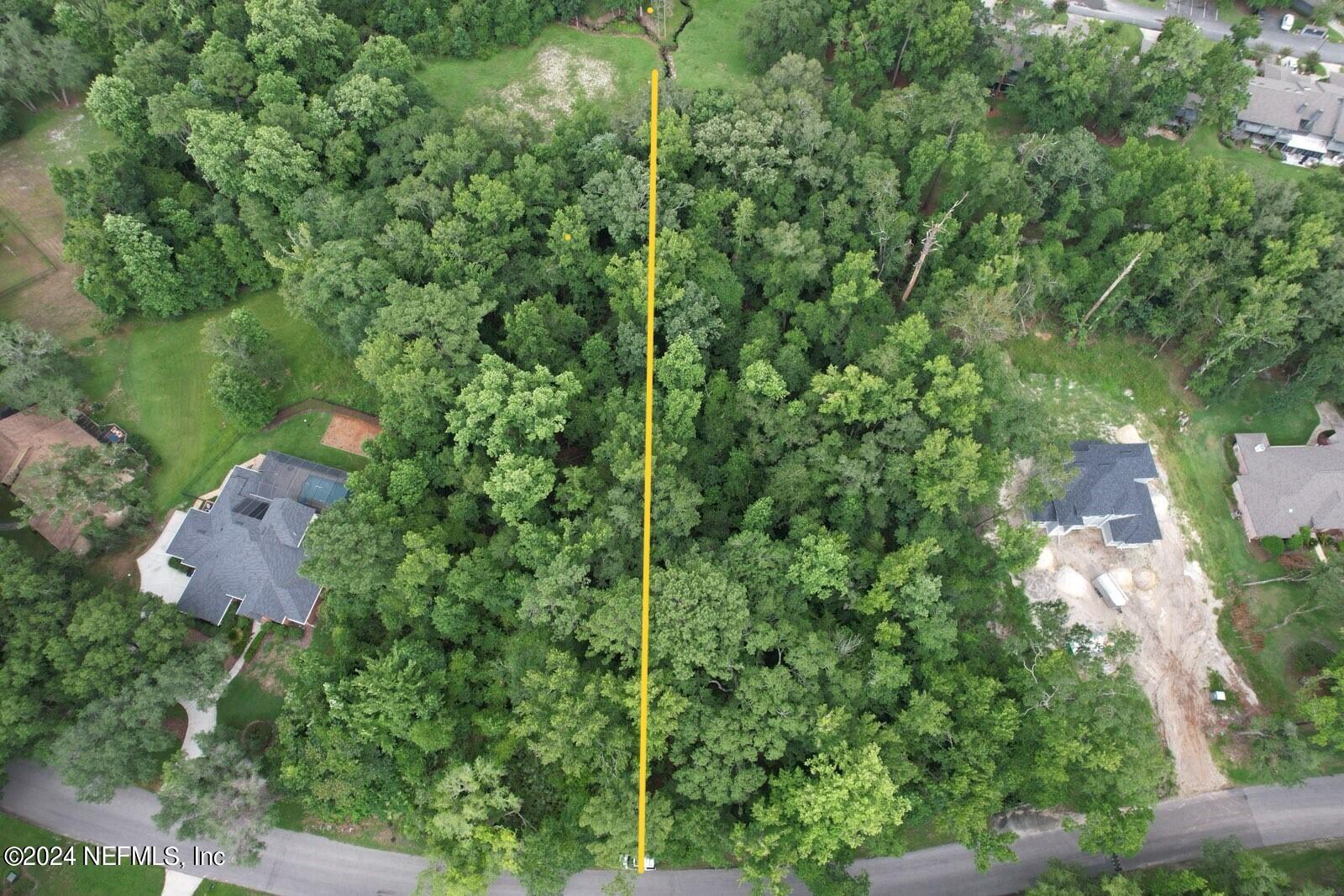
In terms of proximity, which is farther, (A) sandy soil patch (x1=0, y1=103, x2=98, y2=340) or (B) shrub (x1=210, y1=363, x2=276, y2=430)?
(A) sandy soil patch (x1=0, y1=103, x2=98, y2=340)

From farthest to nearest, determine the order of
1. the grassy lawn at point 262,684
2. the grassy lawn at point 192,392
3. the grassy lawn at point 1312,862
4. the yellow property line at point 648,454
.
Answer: the grassy lawn at point 192,392 → the grassy lawn at point 262,684 → the grassy lawn at point 1312,862 → the yellow property line at point 648,454

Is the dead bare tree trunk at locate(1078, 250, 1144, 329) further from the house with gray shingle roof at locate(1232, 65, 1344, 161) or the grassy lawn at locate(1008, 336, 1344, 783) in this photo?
the house with gray shingle roof at locate(1232, 65, 1344, 161)

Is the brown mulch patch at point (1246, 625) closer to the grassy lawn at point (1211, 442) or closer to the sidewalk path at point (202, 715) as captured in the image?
the grassy lawn at point (1211, 442)

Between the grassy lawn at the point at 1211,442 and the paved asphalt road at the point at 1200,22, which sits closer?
the grassy lawn at the point at 1211,442

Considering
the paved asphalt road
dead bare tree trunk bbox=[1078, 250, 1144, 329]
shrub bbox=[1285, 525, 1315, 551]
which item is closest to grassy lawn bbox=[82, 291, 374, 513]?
dead bare tree trunk bbox=[1078, 250, 1144, 329]

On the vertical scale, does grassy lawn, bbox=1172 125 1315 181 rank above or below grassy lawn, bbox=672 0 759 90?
below

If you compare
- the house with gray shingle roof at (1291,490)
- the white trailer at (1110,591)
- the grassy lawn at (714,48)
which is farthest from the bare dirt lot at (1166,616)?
the grassy lawn at (714,48)

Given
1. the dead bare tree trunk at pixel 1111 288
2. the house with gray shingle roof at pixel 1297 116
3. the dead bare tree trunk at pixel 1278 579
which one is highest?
the house with gray shingle roof at pixel 1297 116

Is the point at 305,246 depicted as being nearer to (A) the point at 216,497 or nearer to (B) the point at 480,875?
(A) the point at 216,497
